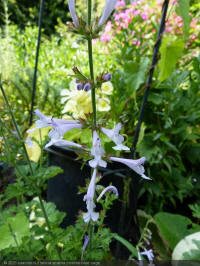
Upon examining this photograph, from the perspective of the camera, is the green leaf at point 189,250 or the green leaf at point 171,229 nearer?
the green leaf at point 189,250

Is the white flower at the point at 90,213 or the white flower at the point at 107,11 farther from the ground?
the white flower at the point at 107,11

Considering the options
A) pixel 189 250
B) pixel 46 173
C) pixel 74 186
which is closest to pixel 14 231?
pixel 46 173

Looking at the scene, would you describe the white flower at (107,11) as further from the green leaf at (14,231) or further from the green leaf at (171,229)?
the green leaf at (171,229)

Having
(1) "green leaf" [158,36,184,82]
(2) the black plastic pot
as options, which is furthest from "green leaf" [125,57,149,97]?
(2) the black plastic pot

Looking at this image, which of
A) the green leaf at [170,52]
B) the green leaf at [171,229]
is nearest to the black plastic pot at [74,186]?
the green leaf at [171,229]

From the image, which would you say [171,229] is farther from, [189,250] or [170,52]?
[170,52]

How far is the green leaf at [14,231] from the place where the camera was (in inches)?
27.5

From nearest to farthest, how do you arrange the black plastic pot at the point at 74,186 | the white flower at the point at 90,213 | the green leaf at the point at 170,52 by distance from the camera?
the white flower at the point at 90,213 < the green leaf at the point at 170,52 < the black plastic pot at the point at 74,186

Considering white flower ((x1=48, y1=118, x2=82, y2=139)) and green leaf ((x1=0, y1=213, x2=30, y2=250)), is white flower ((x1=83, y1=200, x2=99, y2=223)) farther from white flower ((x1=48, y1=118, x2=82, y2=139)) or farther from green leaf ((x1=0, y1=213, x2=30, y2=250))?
green leaf ((x1=0, y1=213, x2=30, y2=250))

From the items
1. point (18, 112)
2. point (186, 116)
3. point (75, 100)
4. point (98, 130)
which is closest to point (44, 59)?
point (18, 112)

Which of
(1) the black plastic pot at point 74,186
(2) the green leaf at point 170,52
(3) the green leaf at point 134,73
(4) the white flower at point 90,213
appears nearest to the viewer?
(4) the white flower at point 90,213

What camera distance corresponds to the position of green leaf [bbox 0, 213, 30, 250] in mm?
699

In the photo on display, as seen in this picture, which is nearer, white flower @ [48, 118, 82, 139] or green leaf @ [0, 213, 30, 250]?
white flower @ [48, 118, 82, 139]

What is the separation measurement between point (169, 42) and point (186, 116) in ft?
1.84
